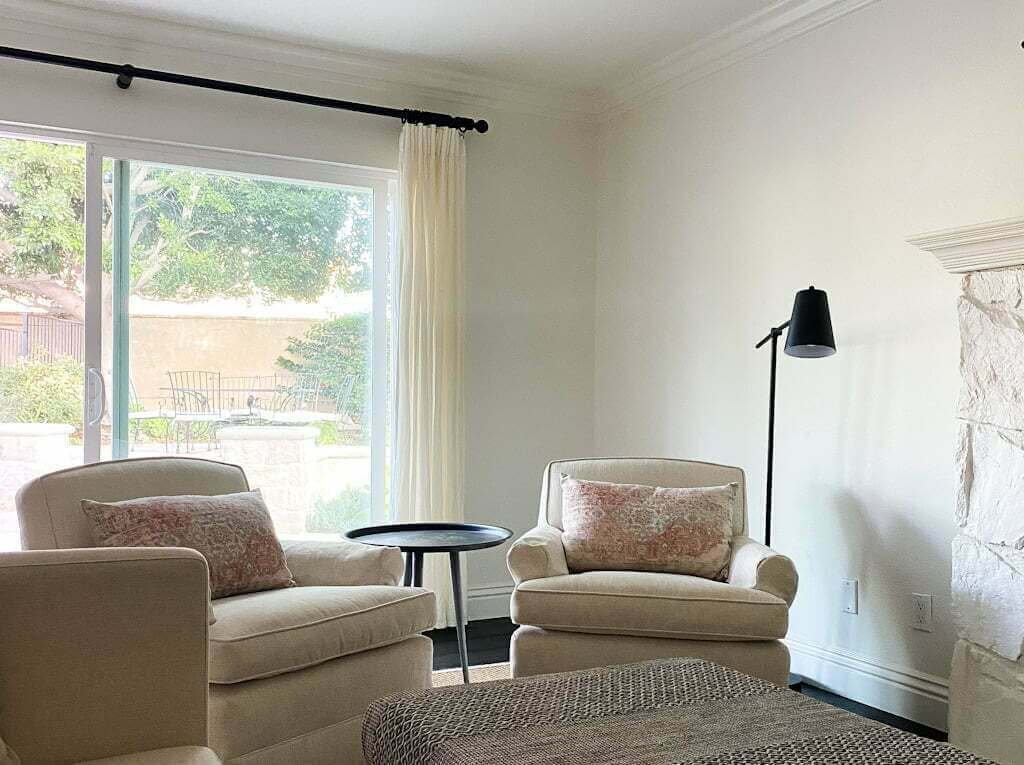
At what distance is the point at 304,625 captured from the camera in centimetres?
251

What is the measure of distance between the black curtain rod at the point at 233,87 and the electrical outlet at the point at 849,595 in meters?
2.49

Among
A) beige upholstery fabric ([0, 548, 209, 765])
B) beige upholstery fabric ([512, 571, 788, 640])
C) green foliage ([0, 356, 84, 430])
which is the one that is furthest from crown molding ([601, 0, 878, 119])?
beige upholstery fabric ([0, 548, 209, 765])

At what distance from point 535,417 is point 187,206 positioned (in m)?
Result: 1.88

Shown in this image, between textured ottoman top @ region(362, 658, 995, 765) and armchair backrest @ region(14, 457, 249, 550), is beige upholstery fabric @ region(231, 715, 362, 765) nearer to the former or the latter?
textured ottoman top @ region(362, 658, 995, 765)

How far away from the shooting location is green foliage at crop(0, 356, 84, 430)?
3.77 m

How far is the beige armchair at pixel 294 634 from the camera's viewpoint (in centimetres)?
236

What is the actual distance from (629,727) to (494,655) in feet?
7.34

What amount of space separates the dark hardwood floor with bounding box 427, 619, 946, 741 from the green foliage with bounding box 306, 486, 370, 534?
61 centimetres

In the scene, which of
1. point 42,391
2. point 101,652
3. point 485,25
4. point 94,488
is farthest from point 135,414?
point 101,652

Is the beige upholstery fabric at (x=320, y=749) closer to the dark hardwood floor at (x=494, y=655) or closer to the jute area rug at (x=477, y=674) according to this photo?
the jute area rug at (x=477, y=674)

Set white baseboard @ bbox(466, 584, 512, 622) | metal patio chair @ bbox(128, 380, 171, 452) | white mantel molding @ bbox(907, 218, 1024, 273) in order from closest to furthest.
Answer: white mantel molding @ bbox(907, 218, 1024, 273) < metal patio chair @ bbox(128, 380, 171, 452) < white baseboard @ bbox(466, 584, 512, 622)

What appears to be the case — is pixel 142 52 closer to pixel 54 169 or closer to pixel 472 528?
pixel 54 169

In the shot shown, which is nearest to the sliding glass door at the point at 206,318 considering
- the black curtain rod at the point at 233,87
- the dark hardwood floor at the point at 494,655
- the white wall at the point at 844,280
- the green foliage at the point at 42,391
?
the green foliage at the point at 42,391

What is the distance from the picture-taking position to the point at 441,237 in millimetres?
4426
